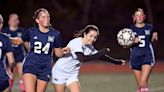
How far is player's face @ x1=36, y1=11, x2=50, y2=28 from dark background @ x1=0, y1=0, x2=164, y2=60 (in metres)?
21.3

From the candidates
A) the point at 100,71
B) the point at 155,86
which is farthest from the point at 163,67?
the point at 155,86

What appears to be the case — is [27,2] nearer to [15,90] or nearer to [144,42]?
[15,90]

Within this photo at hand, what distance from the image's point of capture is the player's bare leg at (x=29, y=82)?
31.9 feet

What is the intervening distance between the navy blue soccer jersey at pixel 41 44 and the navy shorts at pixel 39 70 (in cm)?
9

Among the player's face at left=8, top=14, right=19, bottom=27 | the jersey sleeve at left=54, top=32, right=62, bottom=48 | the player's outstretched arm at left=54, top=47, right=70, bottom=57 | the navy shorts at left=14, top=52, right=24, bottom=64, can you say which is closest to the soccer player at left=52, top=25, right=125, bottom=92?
the player's outstretched arm at left=54, top=47, right=70, bottom=57

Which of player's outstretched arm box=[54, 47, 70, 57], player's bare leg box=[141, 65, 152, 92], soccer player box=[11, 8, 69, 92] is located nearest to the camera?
soccer player box=[11, 8, 69, 92]

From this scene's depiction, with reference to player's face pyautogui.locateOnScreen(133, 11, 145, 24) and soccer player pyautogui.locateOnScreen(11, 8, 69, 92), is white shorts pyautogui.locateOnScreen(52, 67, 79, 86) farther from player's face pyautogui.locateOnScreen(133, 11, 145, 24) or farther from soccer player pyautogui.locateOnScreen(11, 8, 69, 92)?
player's face pyautogui.locateOnScreen(133, 11, 145, 24)

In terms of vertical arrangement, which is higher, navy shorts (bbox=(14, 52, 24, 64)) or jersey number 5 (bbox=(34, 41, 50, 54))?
jersey number 5 (bbox=(34, 41, 50, 54))

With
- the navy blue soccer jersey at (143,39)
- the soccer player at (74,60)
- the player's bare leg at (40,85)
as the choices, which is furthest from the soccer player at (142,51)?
the player's bare leg at (40,85)

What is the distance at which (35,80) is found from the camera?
9875 mm

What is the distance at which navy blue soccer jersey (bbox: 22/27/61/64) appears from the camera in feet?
32.4

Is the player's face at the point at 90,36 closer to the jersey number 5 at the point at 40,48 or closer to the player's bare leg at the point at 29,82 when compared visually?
the jersey number 5 at the point at 40,48

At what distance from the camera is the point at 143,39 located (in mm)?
12227

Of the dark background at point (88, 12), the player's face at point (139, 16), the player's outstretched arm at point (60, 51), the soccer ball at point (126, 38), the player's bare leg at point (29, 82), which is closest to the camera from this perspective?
the player's bare leg at point (29, 82)
